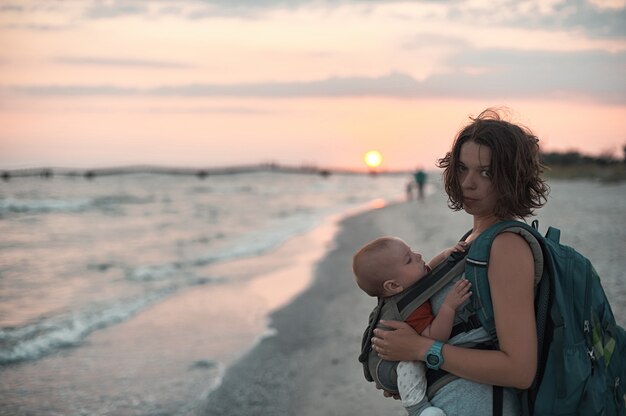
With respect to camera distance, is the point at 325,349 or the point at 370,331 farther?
the point at 325,349

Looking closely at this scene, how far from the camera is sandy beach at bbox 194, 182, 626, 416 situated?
20.7 ft

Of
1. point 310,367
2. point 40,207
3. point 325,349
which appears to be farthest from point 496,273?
point 40,207

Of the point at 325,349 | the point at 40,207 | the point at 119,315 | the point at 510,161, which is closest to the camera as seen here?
the point at 510,161

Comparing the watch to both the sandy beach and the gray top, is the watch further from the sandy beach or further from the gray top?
the sandy beach

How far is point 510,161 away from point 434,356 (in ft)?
2.33

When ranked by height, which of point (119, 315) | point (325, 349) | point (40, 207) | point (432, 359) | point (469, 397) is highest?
point (432, 359)

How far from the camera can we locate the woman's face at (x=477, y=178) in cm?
225

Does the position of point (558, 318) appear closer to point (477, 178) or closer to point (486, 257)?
point (486, 257)

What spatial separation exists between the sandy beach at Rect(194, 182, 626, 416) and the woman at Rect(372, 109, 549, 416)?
3.72m

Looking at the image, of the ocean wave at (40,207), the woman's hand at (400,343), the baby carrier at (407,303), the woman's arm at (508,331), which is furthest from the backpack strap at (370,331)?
the ocean wave at (40,207)

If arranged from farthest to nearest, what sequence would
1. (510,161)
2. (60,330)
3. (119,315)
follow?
1. (119,315)
2. (60,330)
3. (510,161)

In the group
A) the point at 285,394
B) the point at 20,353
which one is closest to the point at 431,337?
the point at 285,394

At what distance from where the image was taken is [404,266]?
2.41 metres

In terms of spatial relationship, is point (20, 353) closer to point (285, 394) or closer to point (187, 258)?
point (285, 394)
